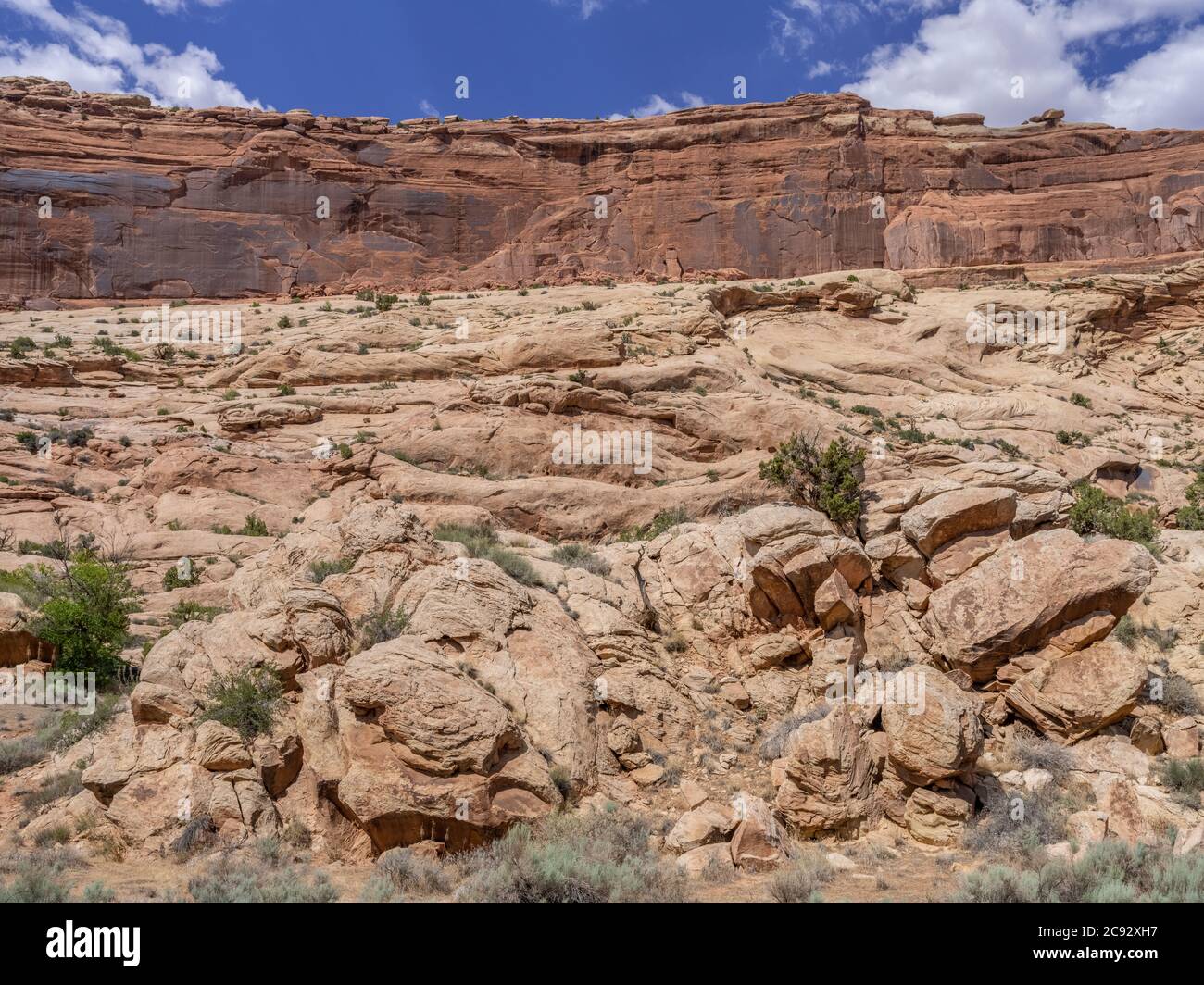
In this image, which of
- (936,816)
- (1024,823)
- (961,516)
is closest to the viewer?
(1024,823)

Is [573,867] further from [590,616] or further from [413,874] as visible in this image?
[590,616]

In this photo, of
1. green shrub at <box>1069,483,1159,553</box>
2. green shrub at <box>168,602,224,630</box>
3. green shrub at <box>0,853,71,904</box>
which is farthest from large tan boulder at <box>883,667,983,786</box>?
green shrub at <box>168,602,224,630</box>

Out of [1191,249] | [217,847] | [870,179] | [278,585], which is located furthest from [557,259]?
[217,847]

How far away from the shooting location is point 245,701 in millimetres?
8047

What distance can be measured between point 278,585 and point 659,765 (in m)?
5.80

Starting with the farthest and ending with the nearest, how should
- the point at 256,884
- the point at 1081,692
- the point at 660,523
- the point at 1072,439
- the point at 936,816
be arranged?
the point at 1072,439
the point at 660,523
the point at 1081,692
the point at 936,816
the point at 256,884

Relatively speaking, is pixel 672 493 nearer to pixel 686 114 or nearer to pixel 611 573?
pixel 611 573

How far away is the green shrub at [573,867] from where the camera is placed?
5918 millimetres

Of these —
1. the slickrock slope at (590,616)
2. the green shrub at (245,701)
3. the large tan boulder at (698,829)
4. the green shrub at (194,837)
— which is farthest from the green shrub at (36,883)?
the large tan boulder at (698,829)

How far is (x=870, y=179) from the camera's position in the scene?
47.9 m

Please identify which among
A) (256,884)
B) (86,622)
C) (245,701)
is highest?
(86,622)

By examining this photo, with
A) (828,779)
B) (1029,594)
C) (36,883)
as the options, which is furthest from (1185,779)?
(36,883)

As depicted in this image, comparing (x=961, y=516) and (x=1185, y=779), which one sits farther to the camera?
(x=961, y=516)

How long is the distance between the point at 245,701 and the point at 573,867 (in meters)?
4.11
